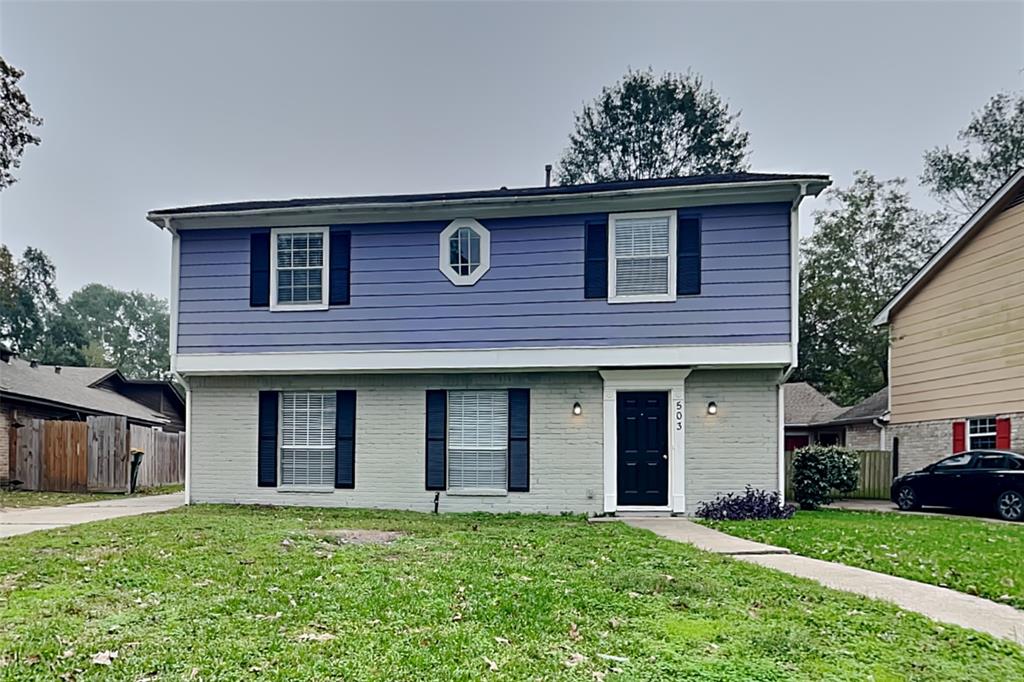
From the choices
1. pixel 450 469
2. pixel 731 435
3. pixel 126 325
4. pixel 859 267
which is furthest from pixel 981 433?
pixel 126 325

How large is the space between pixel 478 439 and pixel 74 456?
34.8 ft

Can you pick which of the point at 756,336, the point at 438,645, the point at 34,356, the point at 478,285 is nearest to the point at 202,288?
the point at 478,285

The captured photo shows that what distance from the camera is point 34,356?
4322cm

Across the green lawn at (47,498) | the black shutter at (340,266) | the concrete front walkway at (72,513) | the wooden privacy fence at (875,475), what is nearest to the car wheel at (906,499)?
the wooden privacy fence at (875,475)

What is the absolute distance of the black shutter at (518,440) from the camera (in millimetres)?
11375

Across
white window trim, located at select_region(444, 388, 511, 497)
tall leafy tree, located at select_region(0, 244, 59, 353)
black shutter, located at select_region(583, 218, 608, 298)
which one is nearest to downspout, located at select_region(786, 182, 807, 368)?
black shutter, located at select_region(583, 218, 608, 298)

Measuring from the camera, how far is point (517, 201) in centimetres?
1134

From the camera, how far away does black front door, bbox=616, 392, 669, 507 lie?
36.8ft

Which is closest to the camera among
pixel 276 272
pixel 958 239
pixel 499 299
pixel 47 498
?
pixel 499 299

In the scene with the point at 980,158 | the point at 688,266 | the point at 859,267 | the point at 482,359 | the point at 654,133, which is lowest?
the point at 482,359

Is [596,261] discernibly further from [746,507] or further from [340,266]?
[746,507]

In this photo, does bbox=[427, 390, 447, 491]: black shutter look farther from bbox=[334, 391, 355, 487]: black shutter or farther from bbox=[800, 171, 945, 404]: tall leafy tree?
bbox=[800, 171, 945, 404]: tall leafy tree

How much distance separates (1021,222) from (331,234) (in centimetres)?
1298

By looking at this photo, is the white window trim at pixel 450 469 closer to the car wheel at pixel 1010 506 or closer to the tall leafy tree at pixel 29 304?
the car wheel at pixel 1010 506
